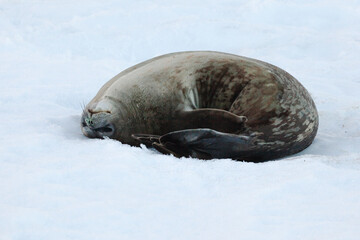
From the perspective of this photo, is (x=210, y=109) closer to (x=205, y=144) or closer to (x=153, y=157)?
(x=205, y=144)

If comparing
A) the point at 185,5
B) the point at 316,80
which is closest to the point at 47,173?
the point at 316,80

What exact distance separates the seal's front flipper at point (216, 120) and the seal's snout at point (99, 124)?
0.50m

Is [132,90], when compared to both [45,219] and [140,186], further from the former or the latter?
[45,219]

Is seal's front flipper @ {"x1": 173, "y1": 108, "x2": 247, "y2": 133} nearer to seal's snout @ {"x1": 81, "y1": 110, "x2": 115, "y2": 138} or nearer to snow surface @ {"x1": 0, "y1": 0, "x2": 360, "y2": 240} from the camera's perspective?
snow surface @ {"x1": 0, "y1": 0, "x2": 360, "y2": 240}

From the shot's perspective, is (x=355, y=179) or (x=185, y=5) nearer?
(x=355, y=179)

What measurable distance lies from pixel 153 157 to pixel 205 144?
14.1 inches

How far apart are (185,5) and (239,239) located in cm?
665

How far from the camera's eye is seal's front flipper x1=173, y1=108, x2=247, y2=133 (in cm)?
324

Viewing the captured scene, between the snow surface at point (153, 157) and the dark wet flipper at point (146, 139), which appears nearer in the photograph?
the snow surface at point (153, 157)

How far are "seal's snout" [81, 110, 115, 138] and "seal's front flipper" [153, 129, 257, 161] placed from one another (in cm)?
33

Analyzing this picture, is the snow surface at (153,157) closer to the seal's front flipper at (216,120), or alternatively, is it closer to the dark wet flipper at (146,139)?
the dark wet flipper at (146,139)

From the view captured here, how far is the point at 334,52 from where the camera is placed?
21.4ft

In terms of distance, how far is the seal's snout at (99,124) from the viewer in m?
3.41

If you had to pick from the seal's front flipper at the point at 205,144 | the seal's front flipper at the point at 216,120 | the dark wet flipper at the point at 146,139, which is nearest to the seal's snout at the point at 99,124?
the dark wet flipper at the point at 146,139
